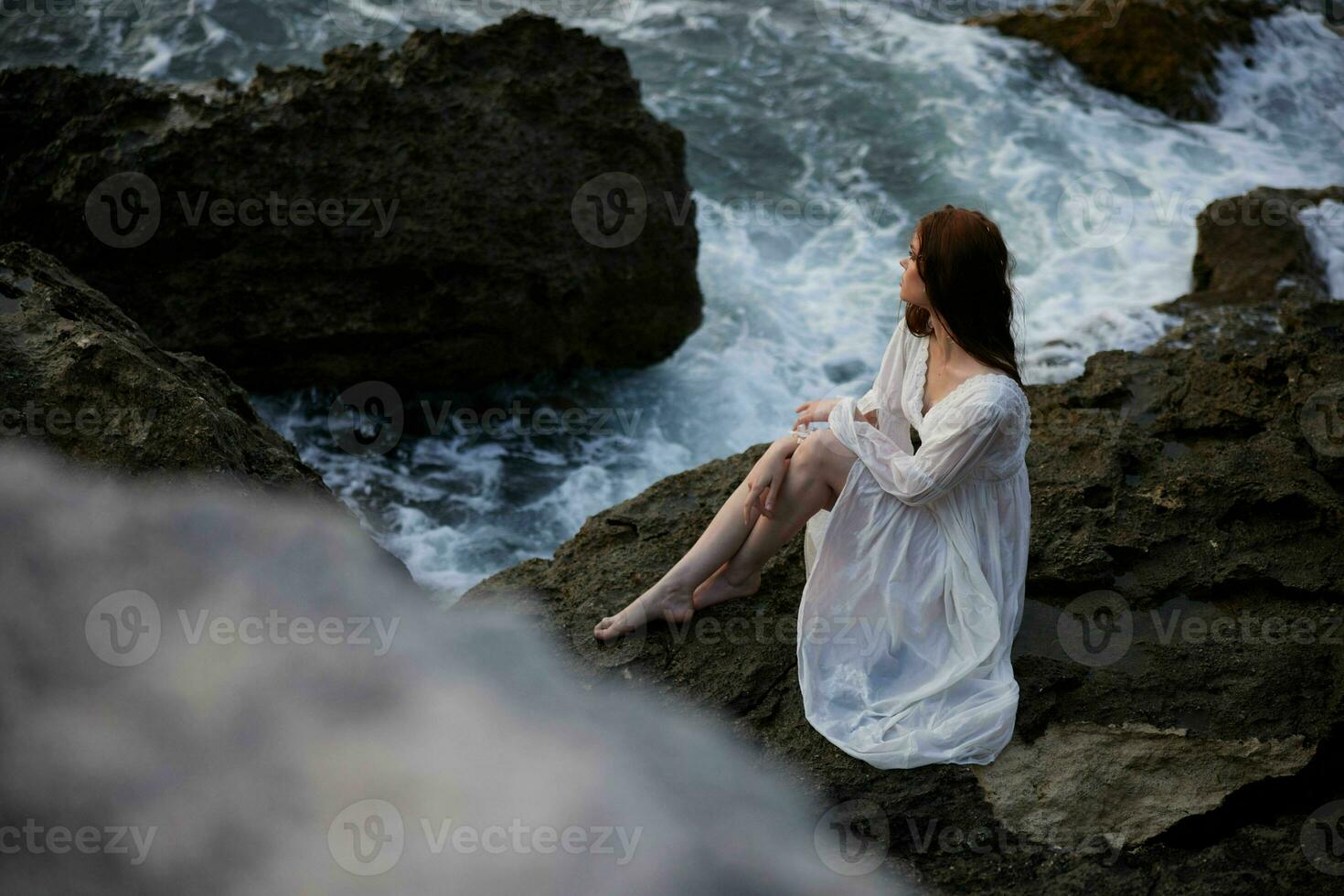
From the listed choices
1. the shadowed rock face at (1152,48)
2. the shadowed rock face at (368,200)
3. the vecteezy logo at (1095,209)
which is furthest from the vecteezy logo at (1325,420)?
the shadowed rock face at (1152,48)

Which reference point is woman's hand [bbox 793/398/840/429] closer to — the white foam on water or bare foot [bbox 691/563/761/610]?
bare foot [bbox 691/563/761/610]

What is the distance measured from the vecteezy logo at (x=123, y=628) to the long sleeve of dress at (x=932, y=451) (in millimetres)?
1906

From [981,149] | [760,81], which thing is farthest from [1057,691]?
[760,81]

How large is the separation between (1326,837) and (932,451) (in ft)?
4.54

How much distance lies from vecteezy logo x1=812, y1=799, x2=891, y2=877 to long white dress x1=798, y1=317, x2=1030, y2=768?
0.47 feet

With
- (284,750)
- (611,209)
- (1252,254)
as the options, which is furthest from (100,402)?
(1252,254)

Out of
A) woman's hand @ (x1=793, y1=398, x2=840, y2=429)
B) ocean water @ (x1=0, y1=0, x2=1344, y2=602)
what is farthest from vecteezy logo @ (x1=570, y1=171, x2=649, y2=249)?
woman's hand @ (x1=793, y1=398, x2=840, y2=429)

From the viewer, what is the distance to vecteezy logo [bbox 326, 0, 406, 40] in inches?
413

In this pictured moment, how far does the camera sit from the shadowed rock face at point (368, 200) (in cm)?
567

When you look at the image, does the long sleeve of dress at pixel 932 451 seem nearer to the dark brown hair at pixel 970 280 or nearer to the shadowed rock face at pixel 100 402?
the dark brown hair at pixel 970 280

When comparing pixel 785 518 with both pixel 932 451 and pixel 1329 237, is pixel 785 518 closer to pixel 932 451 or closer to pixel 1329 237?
pixel 932 451

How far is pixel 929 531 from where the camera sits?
11.3 ft

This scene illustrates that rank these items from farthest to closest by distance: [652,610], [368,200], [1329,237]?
[1329,237] < [368,200] < [652,610]

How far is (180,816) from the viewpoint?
9.28 ft
